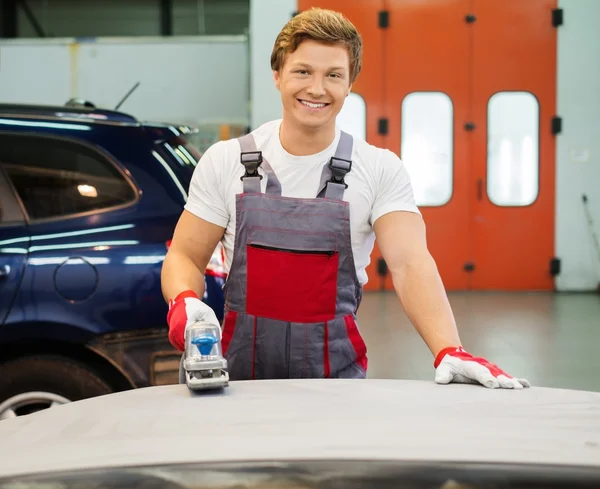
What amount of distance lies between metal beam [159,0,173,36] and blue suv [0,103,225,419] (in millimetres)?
12091

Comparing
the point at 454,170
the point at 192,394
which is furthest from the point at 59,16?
the point at 192,394

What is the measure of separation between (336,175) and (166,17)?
13451 mm

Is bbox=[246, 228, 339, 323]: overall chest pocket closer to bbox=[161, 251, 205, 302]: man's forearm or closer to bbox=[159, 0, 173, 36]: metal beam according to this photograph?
bbox=[161, 251, 205, 302]: man's forearm

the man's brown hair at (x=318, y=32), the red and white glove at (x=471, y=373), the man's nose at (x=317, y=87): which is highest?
the man's brown hair at (x=318, y=32)

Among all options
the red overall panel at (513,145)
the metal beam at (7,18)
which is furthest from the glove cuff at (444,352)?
the metal beam at (7,18)

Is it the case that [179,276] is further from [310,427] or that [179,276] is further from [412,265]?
[310,427]

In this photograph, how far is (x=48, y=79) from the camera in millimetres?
9422

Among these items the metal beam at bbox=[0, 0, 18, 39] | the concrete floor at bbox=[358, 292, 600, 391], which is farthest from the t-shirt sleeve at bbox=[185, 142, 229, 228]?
the metal beam at bbox=[0, 0, 18, 39]

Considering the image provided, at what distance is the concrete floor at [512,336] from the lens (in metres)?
5.27

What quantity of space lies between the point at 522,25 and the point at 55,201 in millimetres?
6939

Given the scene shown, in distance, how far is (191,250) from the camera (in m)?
2.02

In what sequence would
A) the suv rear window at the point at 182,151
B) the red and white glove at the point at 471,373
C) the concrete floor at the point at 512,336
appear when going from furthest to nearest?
the concrete floor at the point at 512,336
the suv rear window at the point at 182,151
the red and white glove at the point at 471,373

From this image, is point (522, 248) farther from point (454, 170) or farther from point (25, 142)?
point (25, 142)

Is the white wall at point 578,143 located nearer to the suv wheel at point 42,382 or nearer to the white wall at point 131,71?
the white wall at point 131,71
